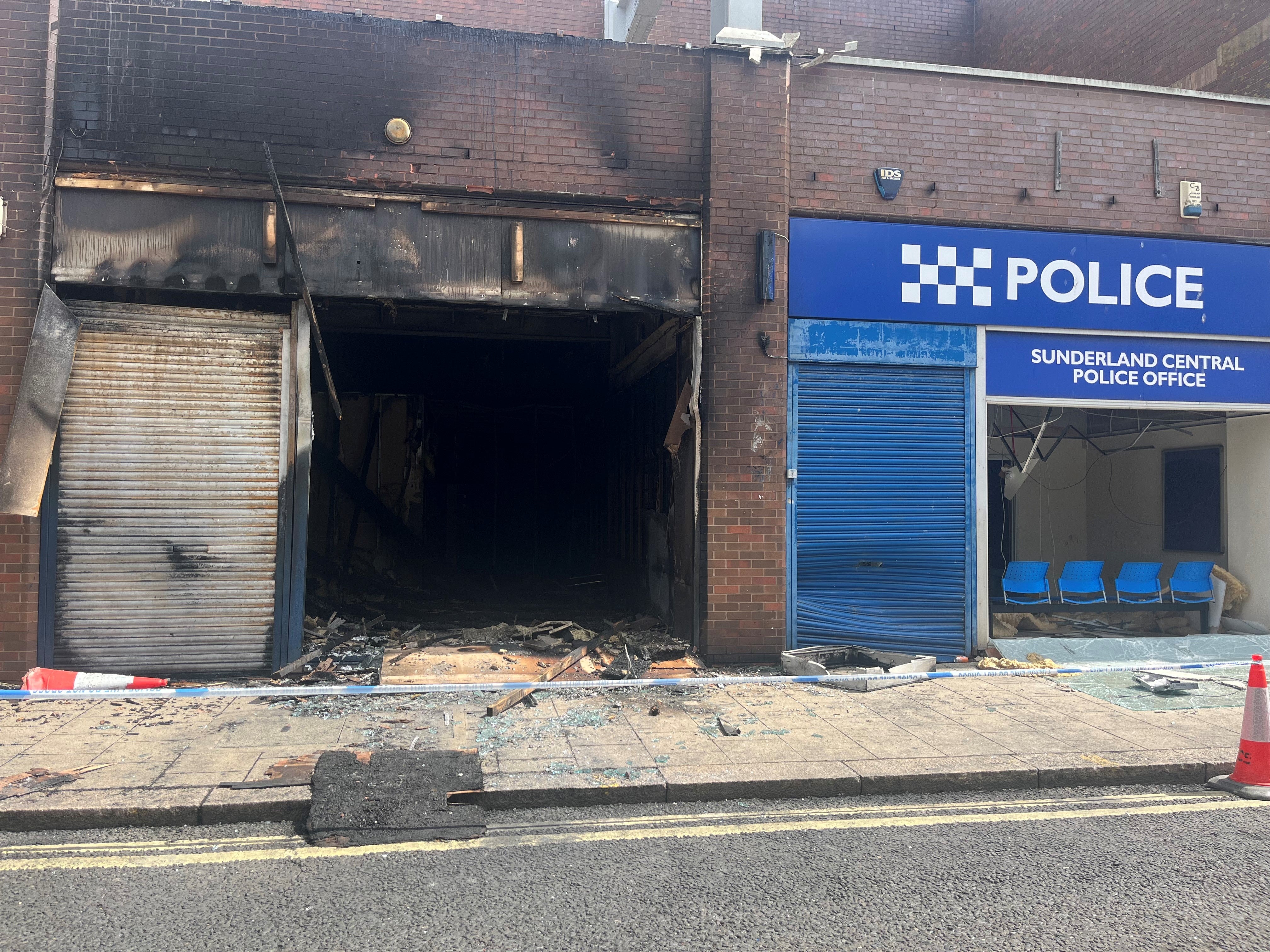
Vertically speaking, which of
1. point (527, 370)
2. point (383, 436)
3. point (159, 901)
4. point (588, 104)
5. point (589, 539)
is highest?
point (588, 104)

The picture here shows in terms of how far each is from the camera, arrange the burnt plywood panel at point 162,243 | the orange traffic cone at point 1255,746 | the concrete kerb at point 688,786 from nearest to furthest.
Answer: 1. the concrete kerb at point 688,786
2. the orange traffic cone at point 1255,746
3. the burnt plywood panel at point 162,243

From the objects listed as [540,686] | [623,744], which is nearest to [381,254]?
[540,686]

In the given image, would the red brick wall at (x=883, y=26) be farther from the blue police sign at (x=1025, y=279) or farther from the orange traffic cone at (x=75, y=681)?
the orange traffic cone at (x=75, y=681)

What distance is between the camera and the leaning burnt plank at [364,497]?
1326 cm

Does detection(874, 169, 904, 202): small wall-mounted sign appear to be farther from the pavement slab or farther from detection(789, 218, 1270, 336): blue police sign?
the pavement slab

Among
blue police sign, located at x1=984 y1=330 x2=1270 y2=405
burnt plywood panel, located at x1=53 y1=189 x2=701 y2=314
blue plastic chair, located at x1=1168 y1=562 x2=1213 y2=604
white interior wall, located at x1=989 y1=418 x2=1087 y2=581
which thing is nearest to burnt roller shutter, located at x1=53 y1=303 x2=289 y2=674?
burnt plywood panel, located at x1=53 y1=189 x2=701 y2=314

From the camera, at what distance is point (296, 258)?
7.82 meters

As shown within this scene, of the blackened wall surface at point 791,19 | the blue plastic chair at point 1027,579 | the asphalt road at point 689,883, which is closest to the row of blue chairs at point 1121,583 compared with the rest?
the blue plastic chair at point 1027,579

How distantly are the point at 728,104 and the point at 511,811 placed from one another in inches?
268

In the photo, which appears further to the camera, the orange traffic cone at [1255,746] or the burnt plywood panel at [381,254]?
the burnt plywood panel at [381,254]

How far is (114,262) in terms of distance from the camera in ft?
25.1

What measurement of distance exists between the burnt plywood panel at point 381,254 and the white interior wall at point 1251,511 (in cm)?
713

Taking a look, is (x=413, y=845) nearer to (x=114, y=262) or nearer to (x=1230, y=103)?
(x=114, y=262)

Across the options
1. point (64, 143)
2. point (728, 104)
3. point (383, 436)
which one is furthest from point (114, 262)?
point (383, 436)
